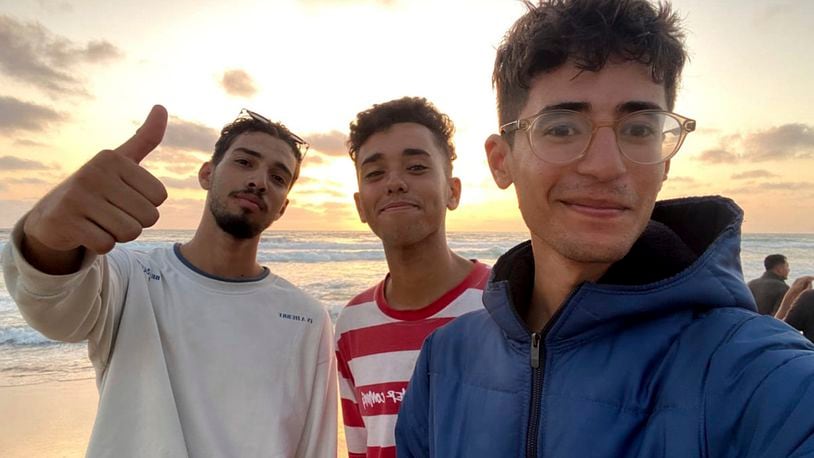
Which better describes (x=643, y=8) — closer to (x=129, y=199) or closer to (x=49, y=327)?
(x=129, y=199)

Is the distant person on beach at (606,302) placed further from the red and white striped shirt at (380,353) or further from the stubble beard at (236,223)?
the stubble beard at (236,223)

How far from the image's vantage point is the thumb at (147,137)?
1923mm

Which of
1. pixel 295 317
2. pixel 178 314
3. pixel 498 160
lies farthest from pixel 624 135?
pixel 178 314

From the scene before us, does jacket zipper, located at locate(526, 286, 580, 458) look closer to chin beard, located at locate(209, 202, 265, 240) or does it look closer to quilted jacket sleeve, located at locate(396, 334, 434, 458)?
quilted jacket sleeve, located at locate(396, 334, 434, 458)

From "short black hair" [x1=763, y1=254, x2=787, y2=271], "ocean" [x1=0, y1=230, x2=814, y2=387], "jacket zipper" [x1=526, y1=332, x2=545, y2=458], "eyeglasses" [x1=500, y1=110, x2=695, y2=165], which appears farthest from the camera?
"short black hair" [x1=763, y1=254, x2=787, y2=271]

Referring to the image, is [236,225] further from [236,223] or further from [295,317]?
[295,317]

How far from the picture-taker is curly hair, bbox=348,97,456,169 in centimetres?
338

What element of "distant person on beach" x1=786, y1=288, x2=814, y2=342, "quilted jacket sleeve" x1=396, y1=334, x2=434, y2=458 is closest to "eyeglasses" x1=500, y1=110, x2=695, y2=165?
"quilted jacket sleeve" x1=396, y1=334, x2=434, y2=458

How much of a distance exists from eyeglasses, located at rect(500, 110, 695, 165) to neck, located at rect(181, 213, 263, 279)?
7.74 ft

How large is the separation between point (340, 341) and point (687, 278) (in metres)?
2.23

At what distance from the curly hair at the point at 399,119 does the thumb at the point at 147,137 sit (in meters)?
1.56

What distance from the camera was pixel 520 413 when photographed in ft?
5.08

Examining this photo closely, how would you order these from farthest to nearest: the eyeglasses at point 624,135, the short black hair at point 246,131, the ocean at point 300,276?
the ocean at point 300,276 → the short black hair at point 246,131 → the eyeglasses at point 624,135

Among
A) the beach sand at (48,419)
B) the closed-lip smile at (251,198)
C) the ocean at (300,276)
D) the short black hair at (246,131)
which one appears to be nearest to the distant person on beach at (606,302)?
the closed-lip smile at (251,198)
